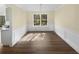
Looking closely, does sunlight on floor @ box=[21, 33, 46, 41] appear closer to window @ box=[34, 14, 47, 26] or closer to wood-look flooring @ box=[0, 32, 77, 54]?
wood-look flooring @ box=[0, 32, 77, 54]

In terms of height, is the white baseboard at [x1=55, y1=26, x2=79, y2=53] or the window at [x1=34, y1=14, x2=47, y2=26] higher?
the window at [x1=34, y1=14, x2=47, y2=26]

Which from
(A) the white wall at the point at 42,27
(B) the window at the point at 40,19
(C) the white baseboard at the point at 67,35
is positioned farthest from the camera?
(C) the white baseboard at the point at 67,35

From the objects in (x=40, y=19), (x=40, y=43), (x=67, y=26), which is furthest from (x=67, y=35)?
(x=40, y=19)

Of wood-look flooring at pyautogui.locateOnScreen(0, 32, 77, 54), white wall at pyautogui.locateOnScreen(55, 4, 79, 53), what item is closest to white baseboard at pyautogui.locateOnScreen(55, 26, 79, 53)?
white wall at pyautogui.locateOnScreen(55, 4, 79, 53)

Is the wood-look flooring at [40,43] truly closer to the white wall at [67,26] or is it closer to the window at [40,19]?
the white wall at [67,26]

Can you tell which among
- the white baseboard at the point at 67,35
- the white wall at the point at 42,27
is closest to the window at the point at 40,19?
the white wall at the point at 42,27

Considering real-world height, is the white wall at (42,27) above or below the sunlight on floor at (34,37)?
above

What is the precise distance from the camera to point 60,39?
2.61 meters

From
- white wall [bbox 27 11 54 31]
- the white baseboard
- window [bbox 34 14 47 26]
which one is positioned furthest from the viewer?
the white baseboard

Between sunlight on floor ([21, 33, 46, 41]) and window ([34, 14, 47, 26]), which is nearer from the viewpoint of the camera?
window ([34, 14, 47, 26])

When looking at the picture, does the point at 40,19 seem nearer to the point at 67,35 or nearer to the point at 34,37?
the point at 34,37

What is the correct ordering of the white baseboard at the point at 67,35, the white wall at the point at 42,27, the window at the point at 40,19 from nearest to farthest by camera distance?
the window at the point at 40,19, the white wall at the point at 42,27, the white baseboard at the point at 67,35
